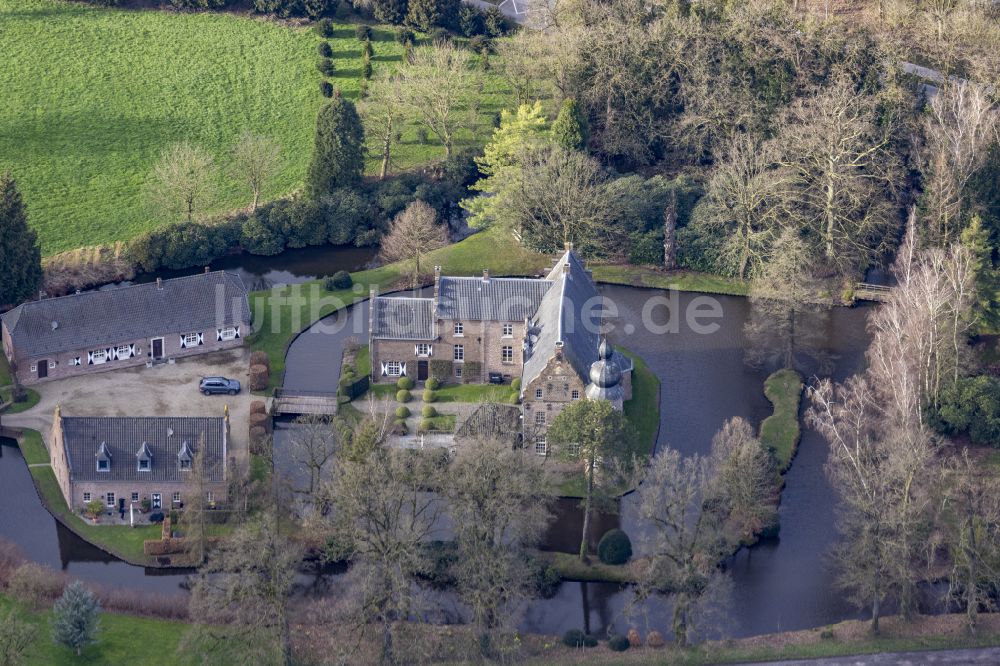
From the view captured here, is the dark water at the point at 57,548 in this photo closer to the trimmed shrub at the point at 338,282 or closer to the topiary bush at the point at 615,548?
the topiary bush at the point at 615,548

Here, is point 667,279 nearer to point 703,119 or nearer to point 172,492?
point 703,119

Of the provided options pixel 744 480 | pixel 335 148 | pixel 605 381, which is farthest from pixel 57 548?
pixel 335 148

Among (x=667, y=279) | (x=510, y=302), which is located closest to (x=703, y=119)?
(x=667, y=279)

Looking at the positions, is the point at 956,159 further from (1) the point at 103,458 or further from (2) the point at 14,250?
(2) the point at 14,250

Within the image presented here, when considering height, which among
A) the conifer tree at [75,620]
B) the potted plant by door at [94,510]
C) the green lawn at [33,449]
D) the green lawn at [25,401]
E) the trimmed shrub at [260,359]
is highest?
the trimmed shrub at [260,359]

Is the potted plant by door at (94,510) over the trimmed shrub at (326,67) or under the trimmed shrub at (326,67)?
under

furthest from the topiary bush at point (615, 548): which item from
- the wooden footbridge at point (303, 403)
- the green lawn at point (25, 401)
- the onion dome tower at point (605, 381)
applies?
the green lawn at point (25, 401)
